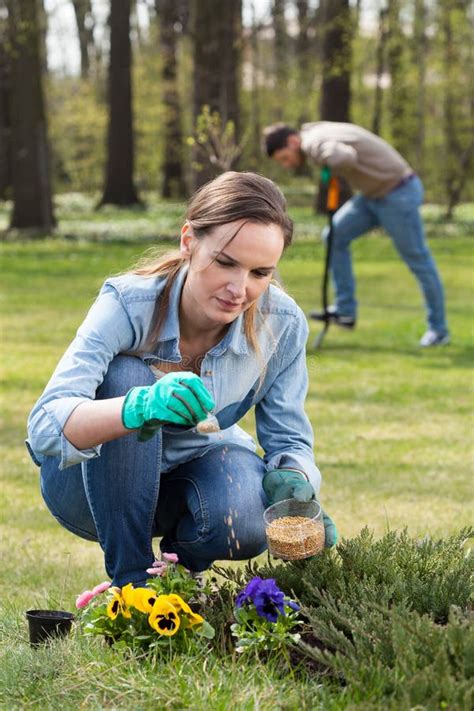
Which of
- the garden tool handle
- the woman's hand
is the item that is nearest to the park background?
the woman's hand

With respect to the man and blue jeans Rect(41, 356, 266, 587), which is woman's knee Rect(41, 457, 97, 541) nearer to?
blue jeans Rect(41, 356, 266, 587)

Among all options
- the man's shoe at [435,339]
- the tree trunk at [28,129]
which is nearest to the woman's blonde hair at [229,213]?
the man's shoe at [435,339]

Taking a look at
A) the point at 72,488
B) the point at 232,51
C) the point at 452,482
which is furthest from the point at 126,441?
the point at 232,51

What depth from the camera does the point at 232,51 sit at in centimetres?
1648

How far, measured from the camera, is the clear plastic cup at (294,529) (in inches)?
122

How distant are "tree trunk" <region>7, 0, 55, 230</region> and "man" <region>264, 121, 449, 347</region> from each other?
1017 cm

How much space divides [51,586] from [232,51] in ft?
44.3

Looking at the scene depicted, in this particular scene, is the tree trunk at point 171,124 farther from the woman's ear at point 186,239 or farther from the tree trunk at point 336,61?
A: the woman's ear at point 186,239

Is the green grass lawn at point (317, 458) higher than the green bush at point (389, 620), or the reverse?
the green bush at point (389, 620)

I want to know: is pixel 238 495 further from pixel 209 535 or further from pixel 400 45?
pixel 400 45

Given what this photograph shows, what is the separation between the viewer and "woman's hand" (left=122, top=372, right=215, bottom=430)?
8.84 ft

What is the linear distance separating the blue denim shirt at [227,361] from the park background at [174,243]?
12.2 inches

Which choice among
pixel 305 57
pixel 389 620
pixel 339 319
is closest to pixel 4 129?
pixel 305 57

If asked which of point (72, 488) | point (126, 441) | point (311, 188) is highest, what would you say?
point (126, 441)
